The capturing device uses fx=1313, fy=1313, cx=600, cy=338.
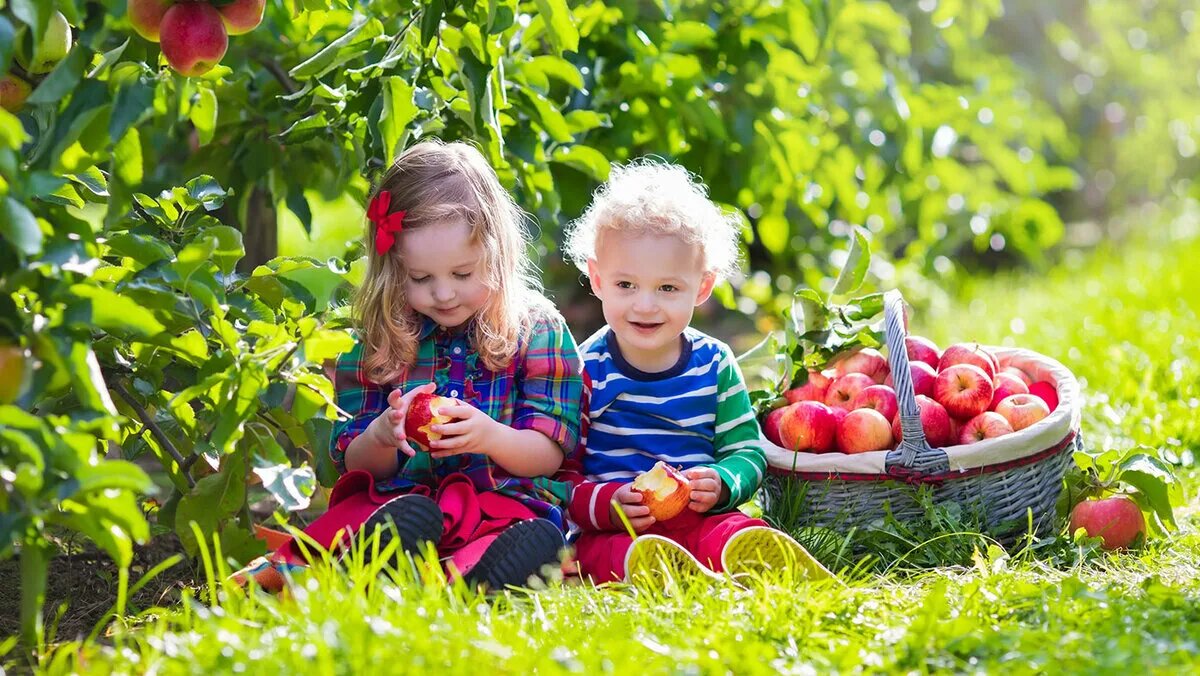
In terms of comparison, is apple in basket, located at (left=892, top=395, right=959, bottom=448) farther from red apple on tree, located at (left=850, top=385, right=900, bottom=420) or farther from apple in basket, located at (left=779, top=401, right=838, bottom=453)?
apple in basket, located at (left=779, top=401, right=838, bottom=453)

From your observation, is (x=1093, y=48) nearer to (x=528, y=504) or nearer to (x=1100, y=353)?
(x=1100, y=353)

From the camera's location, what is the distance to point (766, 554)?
7.96 feet

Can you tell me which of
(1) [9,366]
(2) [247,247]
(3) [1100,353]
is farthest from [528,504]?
(3) [1100,353]

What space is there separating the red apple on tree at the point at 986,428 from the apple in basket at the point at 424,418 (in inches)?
44.0

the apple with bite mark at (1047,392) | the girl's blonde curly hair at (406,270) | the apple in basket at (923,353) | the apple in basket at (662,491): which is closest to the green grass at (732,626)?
the apple in basket at (662,491)

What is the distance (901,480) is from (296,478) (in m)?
1.23

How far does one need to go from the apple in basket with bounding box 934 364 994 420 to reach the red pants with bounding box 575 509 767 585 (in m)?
0.60

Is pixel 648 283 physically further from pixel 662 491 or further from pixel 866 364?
pixel 866 364

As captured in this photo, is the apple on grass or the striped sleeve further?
the apple on grass

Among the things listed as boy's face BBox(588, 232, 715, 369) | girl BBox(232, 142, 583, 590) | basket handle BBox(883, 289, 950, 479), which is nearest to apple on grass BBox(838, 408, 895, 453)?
basket handle BBox(883, 289, 950, 479)

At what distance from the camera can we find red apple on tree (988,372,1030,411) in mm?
2902

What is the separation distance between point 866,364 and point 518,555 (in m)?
1.12

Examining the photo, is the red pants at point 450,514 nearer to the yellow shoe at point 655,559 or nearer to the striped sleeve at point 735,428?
the yellow shoe at point 655,559

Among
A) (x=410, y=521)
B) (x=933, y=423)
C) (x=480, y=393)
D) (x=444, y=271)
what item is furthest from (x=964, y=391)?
(x=410, y=521)
